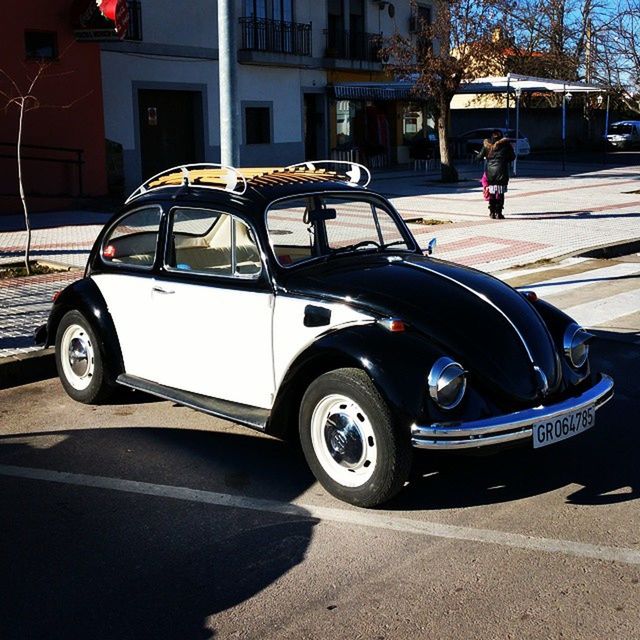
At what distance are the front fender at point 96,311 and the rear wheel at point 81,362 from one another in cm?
6

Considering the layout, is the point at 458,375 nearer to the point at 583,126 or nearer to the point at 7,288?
the point at 7,288

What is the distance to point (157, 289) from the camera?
6109 millimetres

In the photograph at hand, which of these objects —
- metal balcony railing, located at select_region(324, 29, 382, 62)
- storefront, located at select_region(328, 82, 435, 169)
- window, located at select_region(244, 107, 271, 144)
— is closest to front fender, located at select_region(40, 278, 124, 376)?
window, located at select_region(244, 107, 271, 144)

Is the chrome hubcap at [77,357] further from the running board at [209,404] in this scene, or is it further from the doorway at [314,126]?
the doorway at [314,126]

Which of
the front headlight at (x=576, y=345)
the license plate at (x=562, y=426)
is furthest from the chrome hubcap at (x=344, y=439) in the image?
the front headlight at (x=576, y=345)

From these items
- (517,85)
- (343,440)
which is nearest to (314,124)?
(517,85)

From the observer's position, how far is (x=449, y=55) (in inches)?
1049

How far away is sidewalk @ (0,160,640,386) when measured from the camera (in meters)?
10.7

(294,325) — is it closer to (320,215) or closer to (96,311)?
(320,215)

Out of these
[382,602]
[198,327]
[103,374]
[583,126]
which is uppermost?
[583,126]

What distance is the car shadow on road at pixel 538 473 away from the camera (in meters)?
5.05

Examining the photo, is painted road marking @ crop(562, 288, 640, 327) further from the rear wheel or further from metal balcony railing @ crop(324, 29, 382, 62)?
metal balcony railing @ crop(324, 29, 382, 62)

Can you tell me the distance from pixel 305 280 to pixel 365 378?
885mm

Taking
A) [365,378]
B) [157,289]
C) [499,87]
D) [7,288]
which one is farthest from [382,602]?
[499,87]
